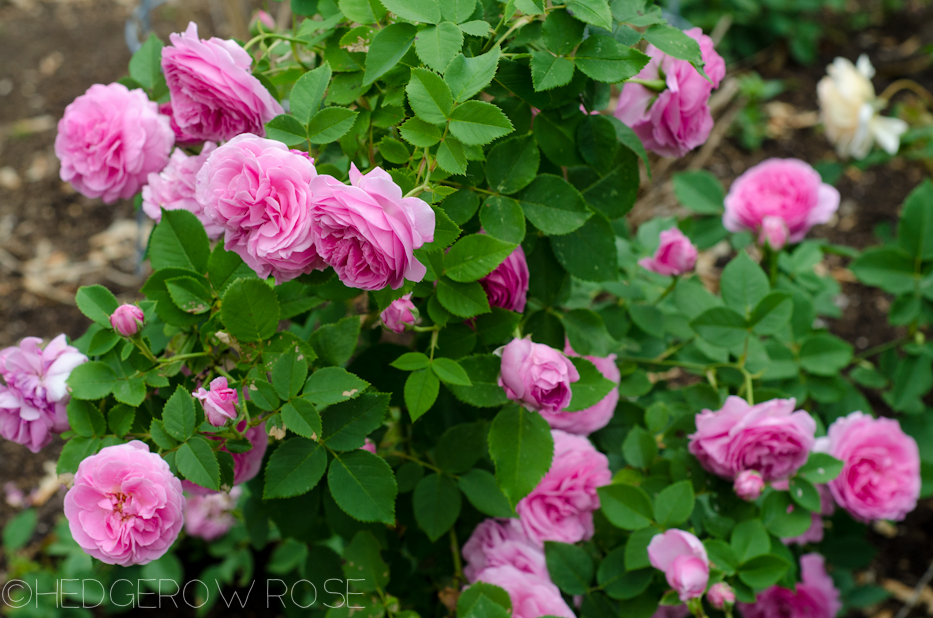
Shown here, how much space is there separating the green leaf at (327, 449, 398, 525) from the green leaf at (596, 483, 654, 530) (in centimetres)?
32

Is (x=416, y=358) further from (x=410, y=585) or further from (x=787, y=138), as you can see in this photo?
(x=787, y=138)

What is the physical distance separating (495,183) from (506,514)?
451 mm

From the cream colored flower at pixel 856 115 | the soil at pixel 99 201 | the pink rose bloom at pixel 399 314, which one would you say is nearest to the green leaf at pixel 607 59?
the pink rose bloom at pixel 399 314

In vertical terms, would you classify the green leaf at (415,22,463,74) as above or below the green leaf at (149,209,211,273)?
above

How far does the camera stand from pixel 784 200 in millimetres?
1371

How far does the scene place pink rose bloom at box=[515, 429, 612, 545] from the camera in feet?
3.21

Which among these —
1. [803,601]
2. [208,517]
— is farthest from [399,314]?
[208,517]

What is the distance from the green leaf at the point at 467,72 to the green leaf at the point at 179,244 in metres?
0.35

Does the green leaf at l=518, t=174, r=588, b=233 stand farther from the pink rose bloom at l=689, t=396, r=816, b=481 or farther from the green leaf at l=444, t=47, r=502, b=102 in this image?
the pink rose bloom at l=689, t=396, r=816, b=481

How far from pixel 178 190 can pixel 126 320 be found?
202 mm

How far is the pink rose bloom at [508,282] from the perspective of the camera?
80cm

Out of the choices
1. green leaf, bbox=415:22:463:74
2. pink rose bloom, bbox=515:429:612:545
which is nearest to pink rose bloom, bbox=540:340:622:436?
pink rose bloom, bbox=515:429:612:545

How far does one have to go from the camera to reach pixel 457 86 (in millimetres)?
683

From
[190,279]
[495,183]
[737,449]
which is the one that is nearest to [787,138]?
[737,449]
